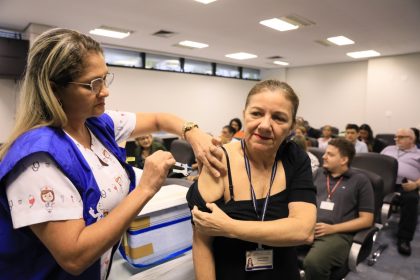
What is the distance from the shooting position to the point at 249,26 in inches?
194

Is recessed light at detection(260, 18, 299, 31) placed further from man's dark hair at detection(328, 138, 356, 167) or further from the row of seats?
man's dark hair at detection(328, 138, 356, 167)

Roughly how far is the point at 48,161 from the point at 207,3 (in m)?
3.71

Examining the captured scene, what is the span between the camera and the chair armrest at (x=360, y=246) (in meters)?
1.96

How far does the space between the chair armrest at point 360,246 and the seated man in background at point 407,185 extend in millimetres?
1432

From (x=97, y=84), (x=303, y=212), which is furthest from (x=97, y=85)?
(x=303, y=212)

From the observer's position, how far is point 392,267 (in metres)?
2.87

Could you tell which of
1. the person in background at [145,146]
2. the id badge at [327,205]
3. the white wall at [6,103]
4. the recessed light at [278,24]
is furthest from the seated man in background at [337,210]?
the white wall at [6,103]

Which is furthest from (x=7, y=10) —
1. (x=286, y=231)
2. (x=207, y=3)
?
(x=286, y=231)

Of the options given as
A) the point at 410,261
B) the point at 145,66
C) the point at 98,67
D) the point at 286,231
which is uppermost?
the point at 145,66

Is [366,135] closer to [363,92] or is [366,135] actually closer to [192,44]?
[363,92]

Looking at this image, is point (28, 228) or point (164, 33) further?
point (164, 33)

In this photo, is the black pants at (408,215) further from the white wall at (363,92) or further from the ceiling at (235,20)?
the white wall at (363,92)

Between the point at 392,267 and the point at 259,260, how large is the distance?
2.62 meters

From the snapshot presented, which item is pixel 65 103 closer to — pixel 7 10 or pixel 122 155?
pixel 122 155
